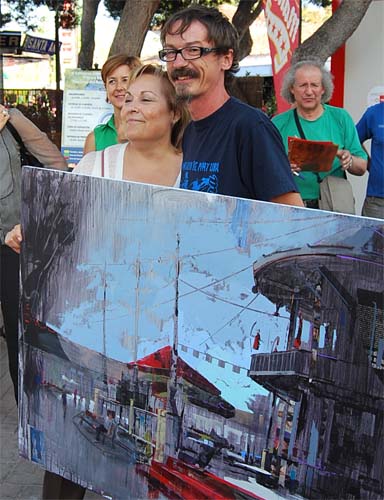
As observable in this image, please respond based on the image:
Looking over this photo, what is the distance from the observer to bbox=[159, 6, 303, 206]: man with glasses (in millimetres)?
1986

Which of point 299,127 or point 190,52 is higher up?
point 190,52

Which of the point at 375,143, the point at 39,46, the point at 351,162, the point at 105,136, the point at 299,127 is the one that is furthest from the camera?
the point at 39,46

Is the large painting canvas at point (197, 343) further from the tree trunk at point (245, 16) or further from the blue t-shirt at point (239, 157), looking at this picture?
the tree trunk at point (245, 16)

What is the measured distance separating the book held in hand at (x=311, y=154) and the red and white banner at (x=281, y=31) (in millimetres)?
1683

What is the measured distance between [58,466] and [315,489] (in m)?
0.90

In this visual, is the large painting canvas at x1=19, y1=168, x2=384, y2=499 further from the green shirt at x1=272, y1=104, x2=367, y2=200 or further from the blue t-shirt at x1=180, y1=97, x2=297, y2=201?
the green shirt at x1=272, y1=104, x2=367, y2=200

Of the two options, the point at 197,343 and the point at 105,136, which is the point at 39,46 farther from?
the point at 197,343

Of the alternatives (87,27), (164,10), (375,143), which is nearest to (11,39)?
(87,27)

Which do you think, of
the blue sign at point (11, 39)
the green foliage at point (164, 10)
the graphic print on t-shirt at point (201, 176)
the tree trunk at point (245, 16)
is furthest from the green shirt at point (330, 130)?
the blue sign at point (11, 39)

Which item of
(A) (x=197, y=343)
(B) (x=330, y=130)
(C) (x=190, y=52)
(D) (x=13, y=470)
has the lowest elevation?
(D) (x=13, y=470)

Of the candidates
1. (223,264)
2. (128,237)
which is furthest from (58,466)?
(223,264)

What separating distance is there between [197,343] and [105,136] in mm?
2009

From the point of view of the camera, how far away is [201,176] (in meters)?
2.12

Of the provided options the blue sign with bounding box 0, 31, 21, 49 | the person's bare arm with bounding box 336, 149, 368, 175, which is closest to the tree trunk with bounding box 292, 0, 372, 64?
the person's bare arm with bounding box 336, 149, 368, 175
